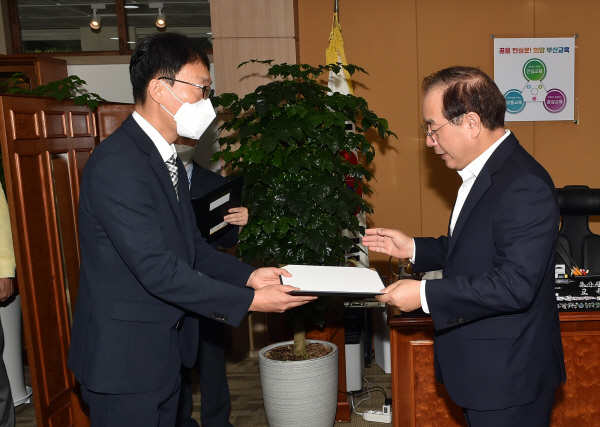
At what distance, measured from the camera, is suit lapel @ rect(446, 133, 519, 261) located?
5.01 ft

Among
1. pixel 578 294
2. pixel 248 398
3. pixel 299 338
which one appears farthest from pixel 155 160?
pixel 248 398

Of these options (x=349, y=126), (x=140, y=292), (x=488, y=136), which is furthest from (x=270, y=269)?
(x=349, y=126)

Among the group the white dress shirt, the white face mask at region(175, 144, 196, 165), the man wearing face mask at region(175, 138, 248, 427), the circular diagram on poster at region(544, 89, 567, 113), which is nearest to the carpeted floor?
the man wearing face mask at region(175, 138, 248, 427)

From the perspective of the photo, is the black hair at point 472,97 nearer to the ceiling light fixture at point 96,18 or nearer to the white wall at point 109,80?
the white wall at point 109,80

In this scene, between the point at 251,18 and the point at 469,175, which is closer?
the point at 469,175

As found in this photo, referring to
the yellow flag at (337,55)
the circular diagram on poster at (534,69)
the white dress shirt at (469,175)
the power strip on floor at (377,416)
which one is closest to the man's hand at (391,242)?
the white dress shirt at (469,175)

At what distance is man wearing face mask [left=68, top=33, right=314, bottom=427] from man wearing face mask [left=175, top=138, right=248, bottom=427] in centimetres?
110

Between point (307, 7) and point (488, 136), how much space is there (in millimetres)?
3071

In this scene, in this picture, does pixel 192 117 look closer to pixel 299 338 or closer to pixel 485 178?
pixel 485 178

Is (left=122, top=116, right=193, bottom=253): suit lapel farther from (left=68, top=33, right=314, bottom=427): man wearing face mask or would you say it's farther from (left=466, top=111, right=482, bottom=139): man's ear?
(left=466, top=111, right=482, bottom=139): man's ear

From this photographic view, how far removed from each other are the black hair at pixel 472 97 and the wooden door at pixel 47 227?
1.87 meters

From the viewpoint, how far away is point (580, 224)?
301 centimetres

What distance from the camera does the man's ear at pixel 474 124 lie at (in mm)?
1562

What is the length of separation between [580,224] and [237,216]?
6.30ft
